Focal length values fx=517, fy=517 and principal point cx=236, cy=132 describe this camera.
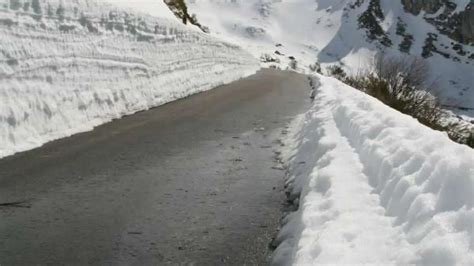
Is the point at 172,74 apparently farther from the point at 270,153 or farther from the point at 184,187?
the point at 184,187

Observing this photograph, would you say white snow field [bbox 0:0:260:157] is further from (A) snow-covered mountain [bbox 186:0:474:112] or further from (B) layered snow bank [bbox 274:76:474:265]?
(A) snow-covered mountain [bbox 186:0:474:112]

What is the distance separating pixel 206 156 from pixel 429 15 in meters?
153

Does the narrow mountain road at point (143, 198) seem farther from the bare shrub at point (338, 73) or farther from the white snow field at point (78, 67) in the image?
the bare shrub at point (338, 73)

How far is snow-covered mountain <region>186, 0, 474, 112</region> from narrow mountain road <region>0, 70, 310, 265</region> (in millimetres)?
92767

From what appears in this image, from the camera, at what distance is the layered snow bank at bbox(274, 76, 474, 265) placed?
3.69 metres

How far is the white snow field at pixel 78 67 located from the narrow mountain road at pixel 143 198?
0.64 m

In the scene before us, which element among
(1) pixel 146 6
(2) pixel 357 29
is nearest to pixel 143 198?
(1) pixel 146 6

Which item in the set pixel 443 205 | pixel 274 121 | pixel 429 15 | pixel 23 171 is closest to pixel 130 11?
pixel 274 121

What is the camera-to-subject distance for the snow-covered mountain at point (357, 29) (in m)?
112

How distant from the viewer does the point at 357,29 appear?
13200 centimetres

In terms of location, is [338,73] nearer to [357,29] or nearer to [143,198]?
[143,198]

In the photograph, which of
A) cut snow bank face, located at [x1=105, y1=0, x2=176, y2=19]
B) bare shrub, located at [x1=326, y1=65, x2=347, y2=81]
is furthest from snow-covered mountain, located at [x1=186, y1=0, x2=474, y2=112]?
cut snow bank face, located at [x1=105, y1=0, x2=176, y2=19]

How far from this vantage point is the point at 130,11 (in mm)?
14805

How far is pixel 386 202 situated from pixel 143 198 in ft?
10.3
